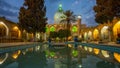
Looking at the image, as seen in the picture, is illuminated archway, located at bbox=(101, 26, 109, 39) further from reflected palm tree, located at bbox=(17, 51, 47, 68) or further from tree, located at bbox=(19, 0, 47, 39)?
reflected palm tree, located at bbox=(17, 51, 47, 68)

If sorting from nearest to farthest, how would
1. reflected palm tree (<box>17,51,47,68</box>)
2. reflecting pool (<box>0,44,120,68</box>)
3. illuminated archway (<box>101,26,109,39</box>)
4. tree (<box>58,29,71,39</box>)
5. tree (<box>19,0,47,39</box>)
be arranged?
reflected palm tree (<box>17,51,47,68</box>), reflecting pool (<box>0,44,120,68</box>), tree (<box>19,0,47,39</box>), illuminated archway (<box>101,26,109,39</box>), tree (<box>58,29,71,39</box>)

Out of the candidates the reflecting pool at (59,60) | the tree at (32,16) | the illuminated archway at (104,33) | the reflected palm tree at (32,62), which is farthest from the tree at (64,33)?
the reflected palm tree at (32,62)

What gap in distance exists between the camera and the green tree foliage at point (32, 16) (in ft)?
105

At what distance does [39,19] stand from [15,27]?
8.65m

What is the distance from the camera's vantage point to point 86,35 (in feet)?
215

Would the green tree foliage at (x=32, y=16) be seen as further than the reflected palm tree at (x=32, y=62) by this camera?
Yes

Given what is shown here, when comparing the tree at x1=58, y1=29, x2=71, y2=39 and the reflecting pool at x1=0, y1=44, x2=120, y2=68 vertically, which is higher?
the tree at x1=58, y1=29, x2=71, y2=39

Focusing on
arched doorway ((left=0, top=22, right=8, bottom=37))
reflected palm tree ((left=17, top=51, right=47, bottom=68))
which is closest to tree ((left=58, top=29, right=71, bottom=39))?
arched doorway ((left=0, top=22, right=8, bottom=37))

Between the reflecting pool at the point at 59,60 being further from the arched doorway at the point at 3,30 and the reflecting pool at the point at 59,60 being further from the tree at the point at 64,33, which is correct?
the tree at the point at 64,33

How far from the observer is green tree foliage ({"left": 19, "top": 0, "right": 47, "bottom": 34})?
32062mm

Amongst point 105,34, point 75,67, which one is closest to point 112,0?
point 75,67

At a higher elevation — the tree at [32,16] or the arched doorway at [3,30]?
the tree at [32,16]

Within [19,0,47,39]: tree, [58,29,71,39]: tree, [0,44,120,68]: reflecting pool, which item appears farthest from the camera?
[58,29,71,39]: tree

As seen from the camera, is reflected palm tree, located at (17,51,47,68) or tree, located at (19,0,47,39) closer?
reflected palm tree, located at (17,51,47,68)
